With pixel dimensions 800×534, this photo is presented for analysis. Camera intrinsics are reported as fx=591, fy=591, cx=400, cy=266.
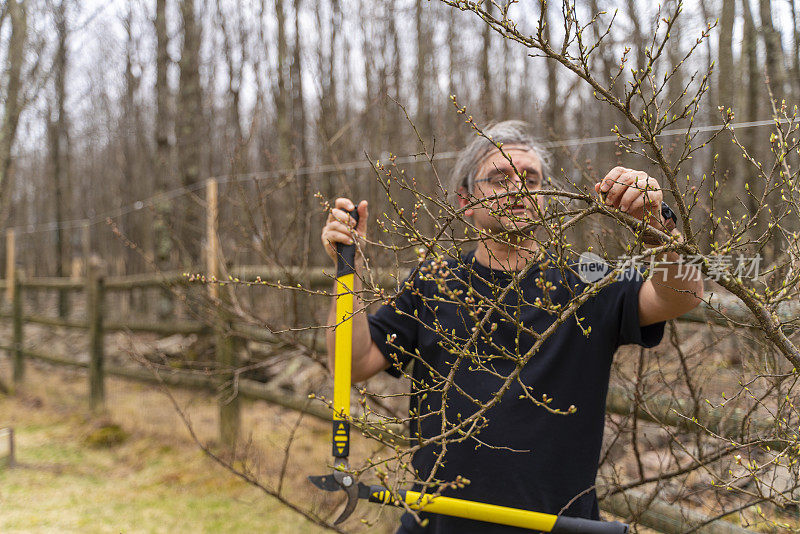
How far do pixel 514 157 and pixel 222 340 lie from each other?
3.59 meters

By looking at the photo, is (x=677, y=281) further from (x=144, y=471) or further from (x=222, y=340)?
(x=144, y=471)

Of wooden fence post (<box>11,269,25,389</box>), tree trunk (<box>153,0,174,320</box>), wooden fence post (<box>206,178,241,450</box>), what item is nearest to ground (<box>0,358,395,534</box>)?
wooden fence post (<box>206,178,241,450</box>)

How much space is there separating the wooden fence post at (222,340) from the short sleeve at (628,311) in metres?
2.80

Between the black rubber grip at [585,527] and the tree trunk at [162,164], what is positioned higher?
the tree trunk at [162,164]

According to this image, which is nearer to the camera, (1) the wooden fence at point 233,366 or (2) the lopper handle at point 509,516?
(2) the lopper handle at point 509,516

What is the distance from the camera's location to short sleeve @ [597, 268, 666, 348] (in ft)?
5.98

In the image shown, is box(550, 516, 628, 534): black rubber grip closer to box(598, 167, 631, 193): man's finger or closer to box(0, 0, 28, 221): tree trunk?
box(598, 167, 631, 193): man's finger

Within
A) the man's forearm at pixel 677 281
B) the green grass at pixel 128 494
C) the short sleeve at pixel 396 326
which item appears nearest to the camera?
the man's forearm at pixel 677 281

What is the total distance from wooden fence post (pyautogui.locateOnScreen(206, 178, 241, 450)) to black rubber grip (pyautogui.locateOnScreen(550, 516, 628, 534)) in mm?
2841

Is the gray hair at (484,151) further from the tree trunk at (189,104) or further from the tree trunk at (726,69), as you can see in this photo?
the tree trunk at (189,104)

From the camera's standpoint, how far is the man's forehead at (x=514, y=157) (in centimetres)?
185

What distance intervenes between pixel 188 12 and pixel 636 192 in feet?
26.7

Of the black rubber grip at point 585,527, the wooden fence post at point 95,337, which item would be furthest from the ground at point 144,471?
the black rubber grip at point 585,527

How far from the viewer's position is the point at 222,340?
4832 mm
